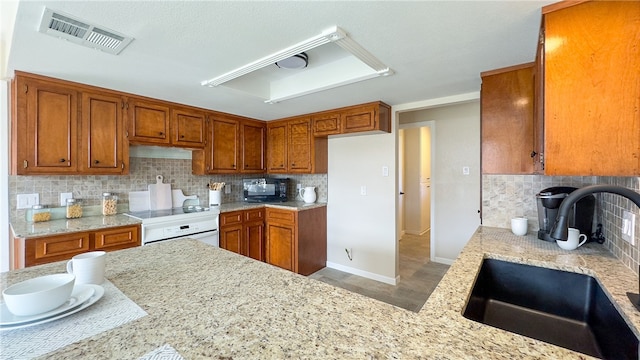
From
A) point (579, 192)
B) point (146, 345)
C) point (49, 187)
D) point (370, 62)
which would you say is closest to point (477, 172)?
point (370, 62)

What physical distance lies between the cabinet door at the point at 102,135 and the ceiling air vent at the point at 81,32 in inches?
39.5

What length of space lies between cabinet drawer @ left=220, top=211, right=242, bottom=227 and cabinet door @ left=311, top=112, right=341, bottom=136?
4.58 ft

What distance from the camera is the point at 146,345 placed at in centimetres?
64

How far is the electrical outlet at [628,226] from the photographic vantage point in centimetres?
112

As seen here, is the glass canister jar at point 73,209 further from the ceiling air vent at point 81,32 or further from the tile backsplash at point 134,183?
the ceiling air vent at point 81,32

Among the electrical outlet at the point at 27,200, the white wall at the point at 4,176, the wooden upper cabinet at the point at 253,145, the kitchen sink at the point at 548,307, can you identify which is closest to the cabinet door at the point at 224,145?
the wooden upper cabinet at the point at 253,145

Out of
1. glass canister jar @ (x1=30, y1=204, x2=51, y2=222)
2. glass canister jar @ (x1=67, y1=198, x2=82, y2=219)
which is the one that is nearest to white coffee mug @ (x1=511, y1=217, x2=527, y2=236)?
glass canister jar @ (x1=67, y1=198, x2=82, y2=219)

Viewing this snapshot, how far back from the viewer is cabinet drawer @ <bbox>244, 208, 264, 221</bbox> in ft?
11.0

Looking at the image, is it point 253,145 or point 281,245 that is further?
point 253,145

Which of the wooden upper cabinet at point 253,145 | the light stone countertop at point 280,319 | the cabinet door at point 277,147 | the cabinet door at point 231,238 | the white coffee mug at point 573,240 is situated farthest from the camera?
the cabinet door at point 277,147

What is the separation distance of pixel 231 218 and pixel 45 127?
1781mm

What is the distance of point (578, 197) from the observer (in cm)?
83

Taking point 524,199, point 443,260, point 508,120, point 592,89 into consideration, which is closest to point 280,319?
point 592,89

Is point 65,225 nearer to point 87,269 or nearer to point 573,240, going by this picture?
point 87,269
